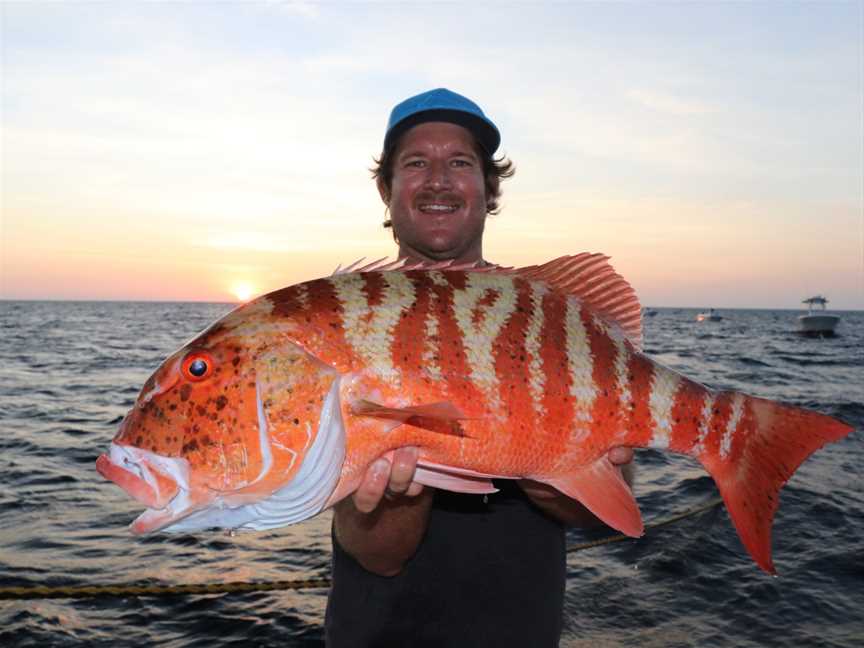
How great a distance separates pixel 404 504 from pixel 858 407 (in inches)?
766

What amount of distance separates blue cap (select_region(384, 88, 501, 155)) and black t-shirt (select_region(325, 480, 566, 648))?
2.46 meters

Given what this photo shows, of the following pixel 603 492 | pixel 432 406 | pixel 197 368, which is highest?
pixel 197 368

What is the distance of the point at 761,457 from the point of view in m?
2.68

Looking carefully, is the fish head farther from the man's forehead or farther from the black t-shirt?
the man's forehead

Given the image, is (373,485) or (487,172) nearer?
(373,485)

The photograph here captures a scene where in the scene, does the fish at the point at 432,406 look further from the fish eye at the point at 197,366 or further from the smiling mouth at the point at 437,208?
the smiling mouth at the point at 437,208

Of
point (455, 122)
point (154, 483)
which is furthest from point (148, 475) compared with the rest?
point (455, 122)

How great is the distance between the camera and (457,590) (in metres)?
3.34

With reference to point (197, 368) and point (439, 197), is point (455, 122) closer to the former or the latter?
point (439, 197)

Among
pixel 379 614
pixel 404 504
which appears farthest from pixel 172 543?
pixel 404 504

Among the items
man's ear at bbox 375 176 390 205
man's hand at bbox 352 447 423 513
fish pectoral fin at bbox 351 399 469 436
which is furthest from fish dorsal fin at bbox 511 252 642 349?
man's ear at bbox 375 176 390 205

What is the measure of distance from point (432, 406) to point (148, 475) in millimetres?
992

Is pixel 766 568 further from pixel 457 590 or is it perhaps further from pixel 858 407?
pixel 858 407

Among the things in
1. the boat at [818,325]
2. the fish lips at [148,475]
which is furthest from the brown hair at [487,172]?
the boat at [818,325]
